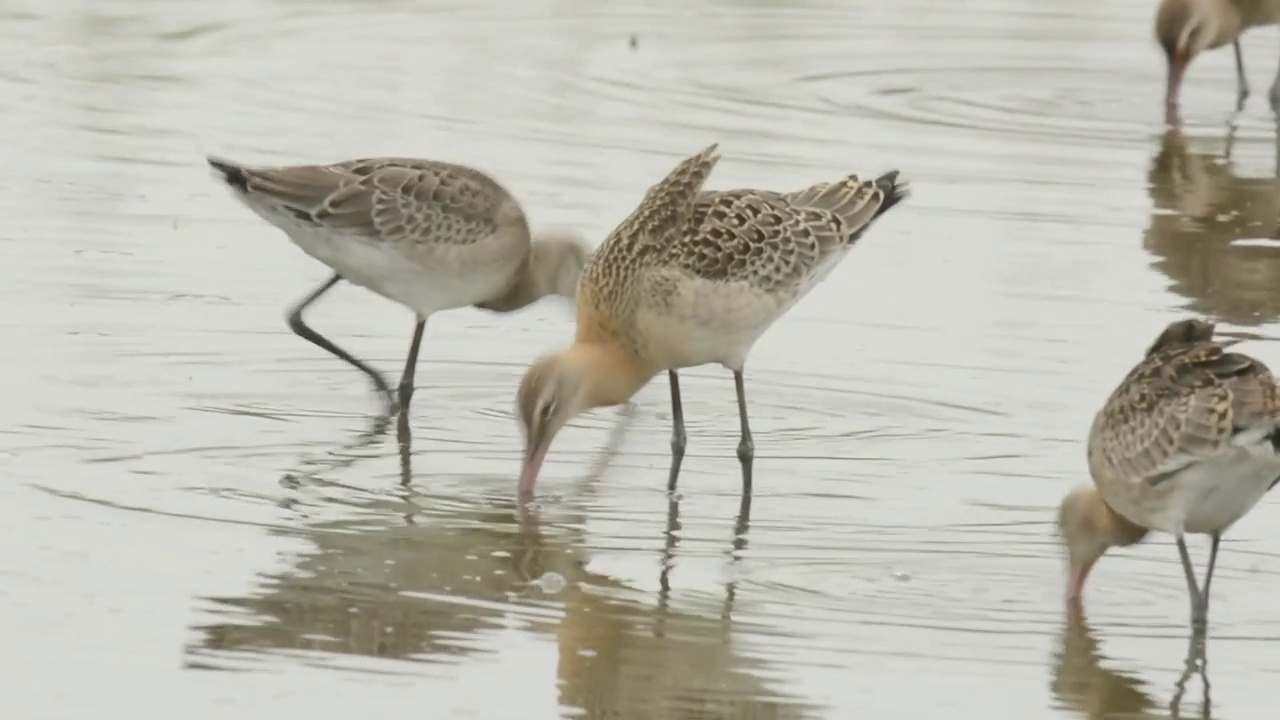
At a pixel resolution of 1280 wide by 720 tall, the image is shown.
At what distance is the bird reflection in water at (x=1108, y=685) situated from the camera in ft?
21.6

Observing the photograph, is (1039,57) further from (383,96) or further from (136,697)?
(136,697)

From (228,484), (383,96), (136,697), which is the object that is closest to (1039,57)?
(383,96)

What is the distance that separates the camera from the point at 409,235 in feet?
31.6

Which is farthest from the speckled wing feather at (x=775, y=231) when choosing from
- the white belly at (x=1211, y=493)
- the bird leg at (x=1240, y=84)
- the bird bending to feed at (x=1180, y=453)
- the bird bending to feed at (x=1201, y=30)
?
the bird leg at (x=1240, y=84)

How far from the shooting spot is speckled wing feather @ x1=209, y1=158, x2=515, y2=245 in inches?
371

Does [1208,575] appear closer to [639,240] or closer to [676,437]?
[676,437]

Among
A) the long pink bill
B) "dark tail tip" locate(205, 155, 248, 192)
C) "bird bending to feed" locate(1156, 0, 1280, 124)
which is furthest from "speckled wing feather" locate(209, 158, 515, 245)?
"bird bending to feed" locate(1156, 0, 1280, 124)

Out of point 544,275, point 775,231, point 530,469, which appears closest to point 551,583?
point 530,469

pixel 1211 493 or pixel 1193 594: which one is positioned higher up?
pixel 1211 493

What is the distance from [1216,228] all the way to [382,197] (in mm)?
4533

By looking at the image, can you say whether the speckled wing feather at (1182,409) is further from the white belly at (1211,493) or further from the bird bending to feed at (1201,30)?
the bird bending to feed at (1201,30)

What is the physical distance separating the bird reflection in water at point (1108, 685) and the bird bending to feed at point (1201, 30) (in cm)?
879

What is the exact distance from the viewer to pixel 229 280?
10.8 metres

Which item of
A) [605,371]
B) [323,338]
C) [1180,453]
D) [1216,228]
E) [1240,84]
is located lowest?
[1240,84]
